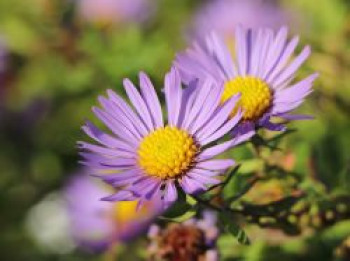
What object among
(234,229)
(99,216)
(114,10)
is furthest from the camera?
(114,10)

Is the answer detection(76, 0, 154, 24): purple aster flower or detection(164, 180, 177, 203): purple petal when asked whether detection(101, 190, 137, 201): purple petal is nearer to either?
detection(164, 180, 177, 203): purple petal

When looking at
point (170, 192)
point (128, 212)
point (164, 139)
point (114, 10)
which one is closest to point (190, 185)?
point (170, 192)

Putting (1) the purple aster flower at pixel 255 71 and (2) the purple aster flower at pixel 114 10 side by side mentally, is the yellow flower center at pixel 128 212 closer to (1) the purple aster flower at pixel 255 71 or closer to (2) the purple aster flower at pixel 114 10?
(1) the purple aster flower at pixel 255 71

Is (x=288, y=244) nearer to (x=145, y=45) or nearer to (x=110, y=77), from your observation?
(x=110, y=77)

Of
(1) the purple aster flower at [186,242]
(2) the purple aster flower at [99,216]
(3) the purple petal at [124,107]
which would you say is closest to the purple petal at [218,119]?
(3) the purple petal at [124,107]

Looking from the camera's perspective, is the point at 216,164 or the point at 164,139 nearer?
the point at 216,164

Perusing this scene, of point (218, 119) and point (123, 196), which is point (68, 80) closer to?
point (218, 119)

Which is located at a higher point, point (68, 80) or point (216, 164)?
point (68, 80)
